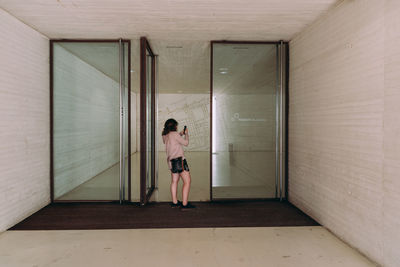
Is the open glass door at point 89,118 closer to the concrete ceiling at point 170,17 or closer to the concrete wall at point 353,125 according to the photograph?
the concrete ceiling at point 170,17

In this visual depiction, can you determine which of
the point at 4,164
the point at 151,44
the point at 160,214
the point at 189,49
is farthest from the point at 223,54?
the point at 4,164

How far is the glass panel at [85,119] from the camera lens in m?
4.84

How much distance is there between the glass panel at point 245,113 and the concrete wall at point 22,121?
306cm

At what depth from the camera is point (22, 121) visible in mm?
3977

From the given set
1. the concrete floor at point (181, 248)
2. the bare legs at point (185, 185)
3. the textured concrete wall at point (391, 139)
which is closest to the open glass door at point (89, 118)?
the bare legs at point (185, 185)

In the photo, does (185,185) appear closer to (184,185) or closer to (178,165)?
(184,185)

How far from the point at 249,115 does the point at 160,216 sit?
243 cm

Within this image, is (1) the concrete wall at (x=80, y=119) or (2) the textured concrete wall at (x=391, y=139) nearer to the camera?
(2) the textured concrete wall at (x=391, y=139)

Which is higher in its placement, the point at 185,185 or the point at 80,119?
the point at 80,119

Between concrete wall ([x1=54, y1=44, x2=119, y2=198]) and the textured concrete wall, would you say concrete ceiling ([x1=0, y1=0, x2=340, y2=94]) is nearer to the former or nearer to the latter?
concrete wall ([x1=54, y1=44, x2=119, y2=198])

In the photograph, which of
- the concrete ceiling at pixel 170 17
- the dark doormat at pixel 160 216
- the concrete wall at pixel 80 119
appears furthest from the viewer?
the concrete wall at pixel 80 119

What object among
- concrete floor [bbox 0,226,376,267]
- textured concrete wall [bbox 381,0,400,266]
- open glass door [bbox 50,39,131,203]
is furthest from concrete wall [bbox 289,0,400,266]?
open glass door [bbox 50,39,131,203]

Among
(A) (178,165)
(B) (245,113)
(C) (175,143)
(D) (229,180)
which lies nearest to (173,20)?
(C) (175,143)

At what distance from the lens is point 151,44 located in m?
5.22
